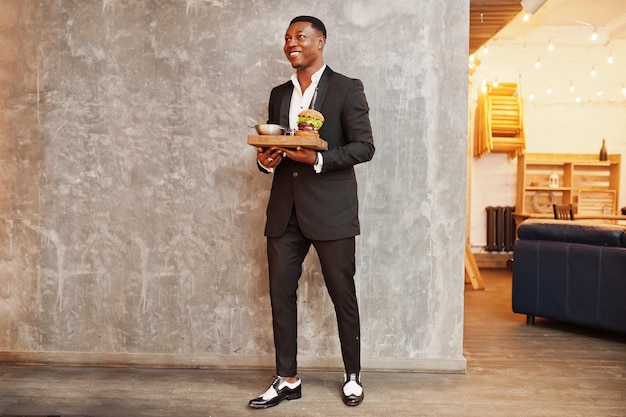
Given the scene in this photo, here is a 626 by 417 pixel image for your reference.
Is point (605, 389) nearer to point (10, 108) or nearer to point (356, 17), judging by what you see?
point (356, 17)

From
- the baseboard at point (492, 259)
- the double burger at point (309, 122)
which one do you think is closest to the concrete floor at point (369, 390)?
the double burger at point (309, 122)

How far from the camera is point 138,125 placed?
10.8 feet

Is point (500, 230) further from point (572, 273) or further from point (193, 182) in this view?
point (193, 182)

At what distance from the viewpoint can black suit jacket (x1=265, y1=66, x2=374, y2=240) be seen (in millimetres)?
2629

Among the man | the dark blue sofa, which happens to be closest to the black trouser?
the man

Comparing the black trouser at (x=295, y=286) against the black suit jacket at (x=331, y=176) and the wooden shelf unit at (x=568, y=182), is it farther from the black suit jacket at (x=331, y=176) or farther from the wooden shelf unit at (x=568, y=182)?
the wooden shelf unit at (x=568, y=182)

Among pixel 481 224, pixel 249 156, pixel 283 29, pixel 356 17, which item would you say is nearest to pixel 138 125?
pixel 249 156

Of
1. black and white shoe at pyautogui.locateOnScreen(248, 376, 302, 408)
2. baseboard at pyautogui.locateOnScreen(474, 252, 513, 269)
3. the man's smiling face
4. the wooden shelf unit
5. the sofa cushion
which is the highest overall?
the man's smiling face

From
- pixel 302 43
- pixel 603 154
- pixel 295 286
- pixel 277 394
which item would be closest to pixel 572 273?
pixel 295 286

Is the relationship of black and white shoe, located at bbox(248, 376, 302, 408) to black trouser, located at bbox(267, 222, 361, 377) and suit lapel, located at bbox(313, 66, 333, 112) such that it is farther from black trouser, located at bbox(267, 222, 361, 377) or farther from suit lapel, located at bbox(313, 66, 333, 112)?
suit lapel, located at bbox(313, 66, 333, 112)

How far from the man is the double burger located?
0.11m

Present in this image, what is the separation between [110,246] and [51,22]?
4.45 feet

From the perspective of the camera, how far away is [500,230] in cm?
826

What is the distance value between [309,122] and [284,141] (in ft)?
0.51
